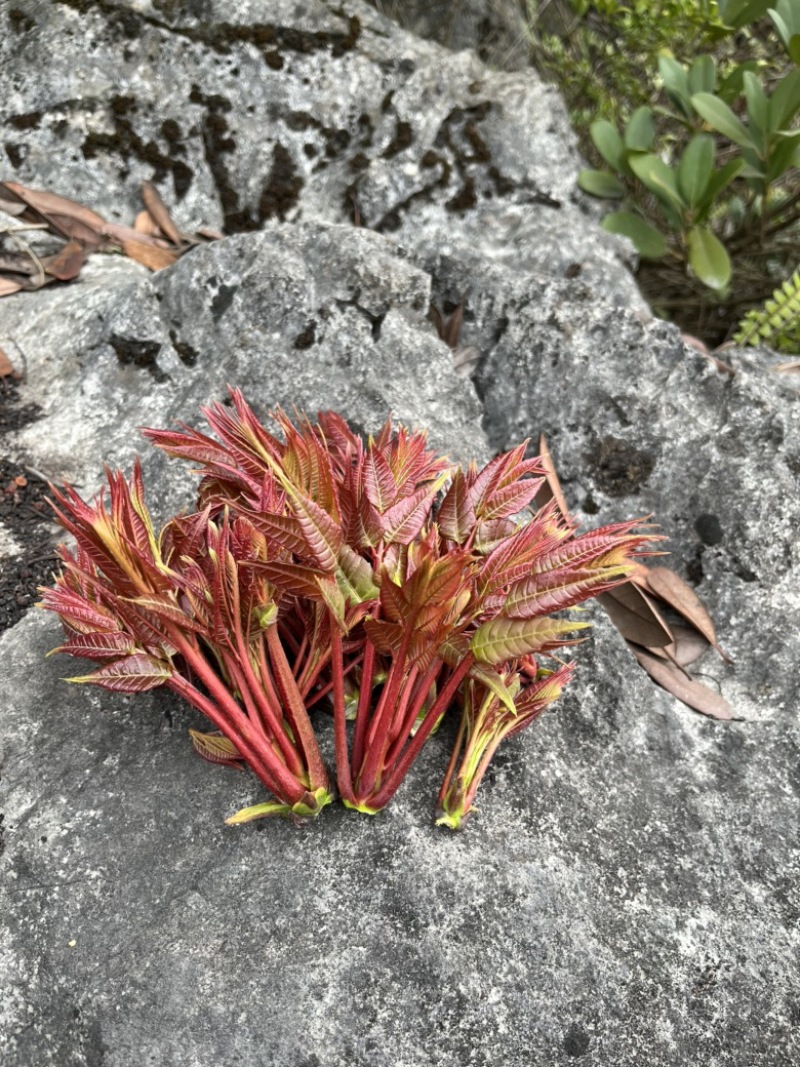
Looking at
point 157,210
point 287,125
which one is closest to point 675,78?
point 287,125

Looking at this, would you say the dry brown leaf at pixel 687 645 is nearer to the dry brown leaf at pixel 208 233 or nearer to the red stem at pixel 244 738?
the red stem at pixel 244 738

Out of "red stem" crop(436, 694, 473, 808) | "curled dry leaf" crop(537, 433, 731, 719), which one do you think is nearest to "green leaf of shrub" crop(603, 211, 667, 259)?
"curled dry leaf" crop(537, 433, 731, 719)

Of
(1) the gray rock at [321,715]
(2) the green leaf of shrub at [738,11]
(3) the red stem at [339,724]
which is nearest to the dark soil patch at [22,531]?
(1) the gray rock at [321,715]

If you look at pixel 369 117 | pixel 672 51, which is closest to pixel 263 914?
pixel 369 117

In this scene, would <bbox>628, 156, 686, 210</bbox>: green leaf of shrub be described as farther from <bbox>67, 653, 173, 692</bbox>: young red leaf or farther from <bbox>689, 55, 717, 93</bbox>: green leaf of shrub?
<bbox>67, 653, 173, 692</bbox>: young red leaf

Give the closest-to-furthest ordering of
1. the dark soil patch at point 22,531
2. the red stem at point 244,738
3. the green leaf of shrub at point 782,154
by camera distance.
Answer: the red stem at point 244,738, the dark soil patch at point 22,531, the green leaf of shrub at point 782,154

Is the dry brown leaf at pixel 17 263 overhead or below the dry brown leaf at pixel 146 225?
below

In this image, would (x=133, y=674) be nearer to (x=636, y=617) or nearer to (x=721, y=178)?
(x=636, y=617)
